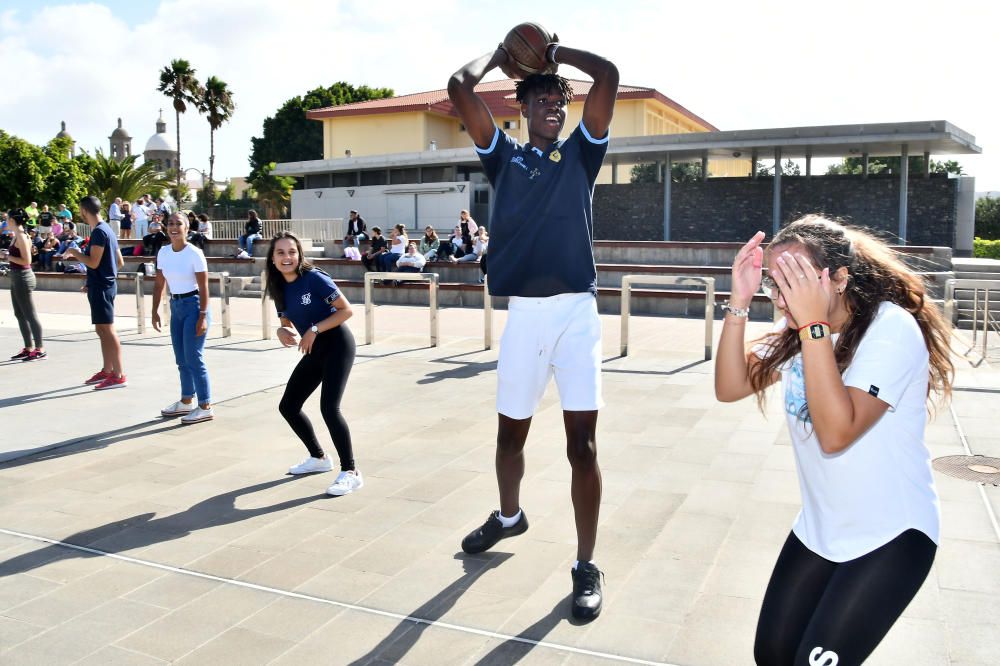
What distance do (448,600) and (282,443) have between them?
327 cm

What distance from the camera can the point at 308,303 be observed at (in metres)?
5.64

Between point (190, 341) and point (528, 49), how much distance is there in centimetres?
467

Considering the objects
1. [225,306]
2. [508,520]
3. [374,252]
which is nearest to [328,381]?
[508,520]

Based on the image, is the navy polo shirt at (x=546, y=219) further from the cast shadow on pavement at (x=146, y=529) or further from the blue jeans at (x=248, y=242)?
the blue jeans at (x=248, y=242)

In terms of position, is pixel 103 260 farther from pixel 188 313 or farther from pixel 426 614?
pixel 426 614

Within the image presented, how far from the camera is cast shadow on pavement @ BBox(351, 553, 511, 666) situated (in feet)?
11.0

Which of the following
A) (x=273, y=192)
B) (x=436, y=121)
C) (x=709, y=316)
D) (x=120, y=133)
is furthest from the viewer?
(x=120, y=133)

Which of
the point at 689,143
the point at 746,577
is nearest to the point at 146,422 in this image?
the point at 746,577

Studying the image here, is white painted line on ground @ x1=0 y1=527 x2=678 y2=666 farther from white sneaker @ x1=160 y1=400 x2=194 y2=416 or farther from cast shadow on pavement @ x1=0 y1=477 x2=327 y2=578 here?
white sneaker @ x1=160 y1=400 x2=194 y2=416

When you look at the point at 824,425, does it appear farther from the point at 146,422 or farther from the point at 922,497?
the point at 146,422

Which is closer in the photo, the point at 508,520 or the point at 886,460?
the point at 886,460

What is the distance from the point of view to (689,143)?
27.8 m

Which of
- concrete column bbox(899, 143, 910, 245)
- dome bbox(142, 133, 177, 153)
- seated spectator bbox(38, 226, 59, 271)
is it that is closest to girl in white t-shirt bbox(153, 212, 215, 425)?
seated spectator bbox(38, 226, 59, 271)

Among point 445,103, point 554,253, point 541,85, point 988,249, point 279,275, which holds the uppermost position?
point 445,103
